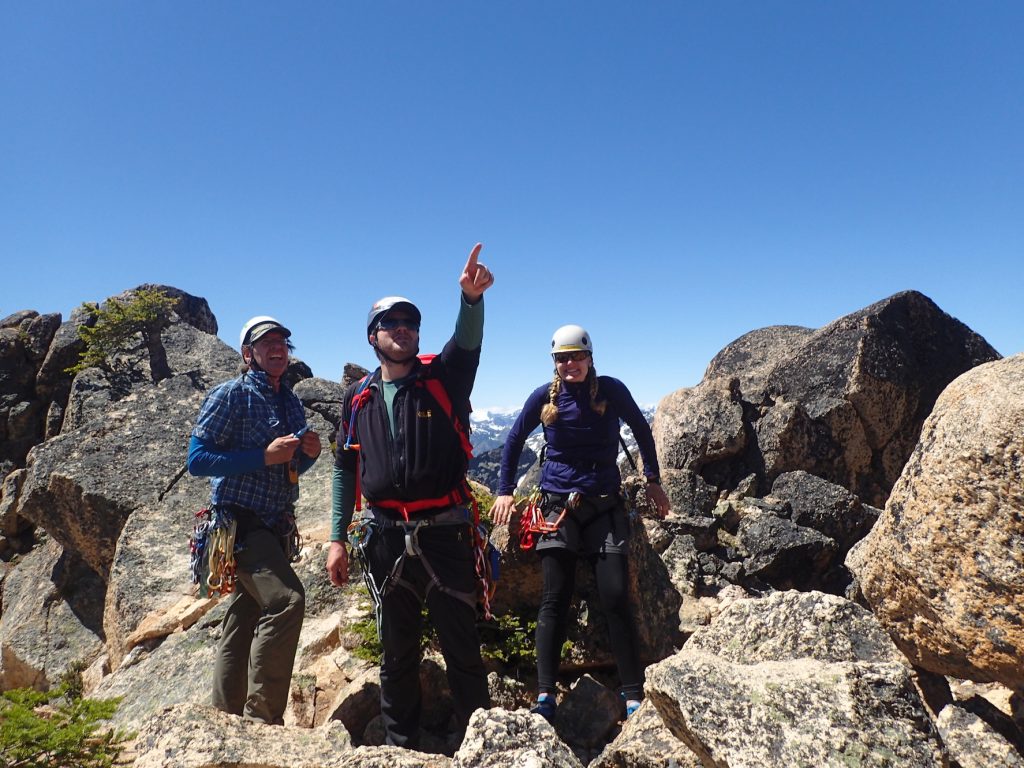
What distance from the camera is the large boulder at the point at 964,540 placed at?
12.1ft

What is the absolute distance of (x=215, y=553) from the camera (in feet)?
20.5

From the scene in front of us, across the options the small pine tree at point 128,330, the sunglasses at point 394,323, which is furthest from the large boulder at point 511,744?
the small pine tree at point 128,330

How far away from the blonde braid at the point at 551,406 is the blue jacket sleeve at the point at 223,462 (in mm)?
3113

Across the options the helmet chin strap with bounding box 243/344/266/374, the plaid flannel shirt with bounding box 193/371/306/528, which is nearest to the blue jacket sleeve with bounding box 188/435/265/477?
the plaid flannel shirt with bounding box 193/371/306/528

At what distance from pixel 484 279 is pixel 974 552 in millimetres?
4015

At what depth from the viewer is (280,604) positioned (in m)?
6.04

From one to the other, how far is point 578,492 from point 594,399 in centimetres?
108

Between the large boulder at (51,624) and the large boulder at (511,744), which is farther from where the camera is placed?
the large boulder at (51,624)

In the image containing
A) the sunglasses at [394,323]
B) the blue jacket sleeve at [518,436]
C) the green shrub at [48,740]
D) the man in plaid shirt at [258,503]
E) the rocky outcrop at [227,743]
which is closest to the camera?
the rocky outcrop at [227,743]

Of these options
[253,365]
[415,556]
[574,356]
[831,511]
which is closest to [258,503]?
[253,365]

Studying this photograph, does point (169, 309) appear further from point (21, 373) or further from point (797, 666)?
point (797, 666)

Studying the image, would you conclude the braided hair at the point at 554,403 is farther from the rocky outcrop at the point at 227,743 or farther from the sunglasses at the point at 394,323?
the rocky outcrop at the point at 227,743

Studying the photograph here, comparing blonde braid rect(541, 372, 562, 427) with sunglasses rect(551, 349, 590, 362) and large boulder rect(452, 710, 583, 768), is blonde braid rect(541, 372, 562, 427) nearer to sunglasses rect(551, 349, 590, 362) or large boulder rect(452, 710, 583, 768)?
sunglasses rect(551, 349, 590, 362)

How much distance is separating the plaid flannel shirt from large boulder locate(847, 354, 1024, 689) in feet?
18.8
